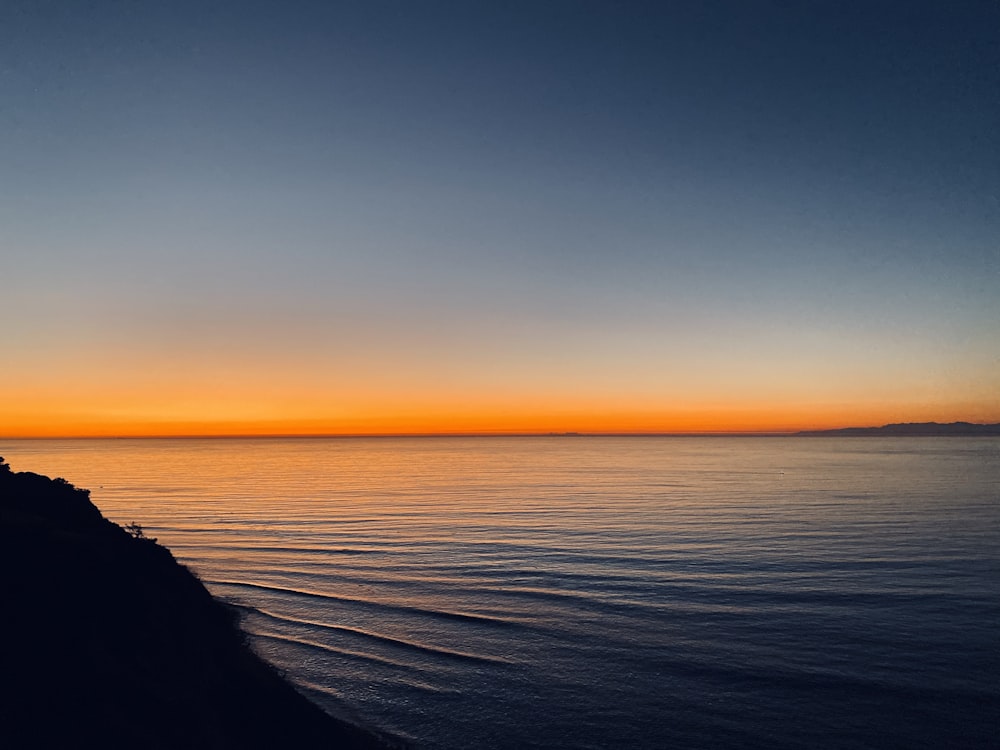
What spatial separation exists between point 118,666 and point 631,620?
17.3m

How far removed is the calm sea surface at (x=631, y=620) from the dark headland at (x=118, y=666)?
2.83 metres

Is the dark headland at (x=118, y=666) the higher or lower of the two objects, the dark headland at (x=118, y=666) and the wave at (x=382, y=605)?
the higher

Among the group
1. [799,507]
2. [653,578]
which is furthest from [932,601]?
[799,507]

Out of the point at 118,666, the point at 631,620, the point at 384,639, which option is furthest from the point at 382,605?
the point at 118,666

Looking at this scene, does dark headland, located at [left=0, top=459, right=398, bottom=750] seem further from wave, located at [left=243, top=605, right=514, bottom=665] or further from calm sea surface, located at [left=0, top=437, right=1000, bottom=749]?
wave, located at [left=243, top=605, right=514, bottom=665]

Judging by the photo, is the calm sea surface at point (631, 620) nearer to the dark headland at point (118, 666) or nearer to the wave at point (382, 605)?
the wave at point (382, 605)

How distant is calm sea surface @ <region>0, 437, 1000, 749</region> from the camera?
1619 cm

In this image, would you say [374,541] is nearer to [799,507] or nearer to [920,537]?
[920,537]

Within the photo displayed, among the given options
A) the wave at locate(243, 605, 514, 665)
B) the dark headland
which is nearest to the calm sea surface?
the wave at locate(243, 605, 514, 665)

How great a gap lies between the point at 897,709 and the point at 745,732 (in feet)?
14.6

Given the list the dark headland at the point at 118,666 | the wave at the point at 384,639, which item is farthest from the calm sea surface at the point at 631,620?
the dark headland at the point at 118,666

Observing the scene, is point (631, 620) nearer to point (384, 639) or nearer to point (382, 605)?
point (384, 639)

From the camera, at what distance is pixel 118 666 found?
500 inches

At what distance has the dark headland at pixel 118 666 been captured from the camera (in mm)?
10719
